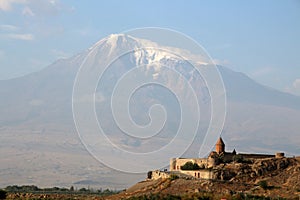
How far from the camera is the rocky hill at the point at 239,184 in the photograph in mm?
46844

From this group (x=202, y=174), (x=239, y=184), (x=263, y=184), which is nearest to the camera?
(x=263, y=184)

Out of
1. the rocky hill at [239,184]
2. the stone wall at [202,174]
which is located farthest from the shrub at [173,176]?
the stone wall at [202,174]

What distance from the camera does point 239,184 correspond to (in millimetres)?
49781

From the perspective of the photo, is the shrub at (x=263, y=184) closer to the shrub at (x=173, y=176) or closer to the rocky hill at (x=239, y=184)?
the rocky hill at (x=239, y=184)

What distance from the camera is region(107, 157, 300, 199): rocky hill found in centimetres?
4684

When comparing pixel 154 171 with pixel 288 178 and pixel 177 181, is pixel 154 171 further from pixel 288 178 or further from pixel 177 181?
pixel 288 178

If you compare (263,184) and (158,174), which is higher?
(158,174)

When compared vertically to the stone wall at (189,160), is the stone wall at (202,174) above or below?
below

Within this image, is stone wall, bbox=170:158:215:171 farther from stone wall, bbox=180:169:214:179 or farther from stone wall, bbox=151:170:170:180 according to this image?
stone wall, bbox=151:170:170:180

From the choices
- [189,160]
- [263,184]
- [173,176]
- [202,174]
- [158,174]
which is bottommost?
[263,184]

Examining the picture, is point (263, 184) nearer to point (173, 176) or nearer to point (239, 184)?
point (239, 184)

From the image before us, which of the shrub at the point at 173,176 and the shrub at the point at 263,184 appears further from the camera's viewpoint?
the shrub at the point at 173,176

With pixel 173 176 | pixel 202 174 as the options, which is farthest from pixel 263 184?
pixel 173 176

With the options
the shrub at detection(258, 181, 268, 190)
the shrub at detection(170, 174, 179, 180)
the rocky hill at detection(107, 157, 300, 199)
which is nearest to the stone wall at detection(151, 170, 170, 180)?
the shrub at detection(170, 174, 179, 180)
